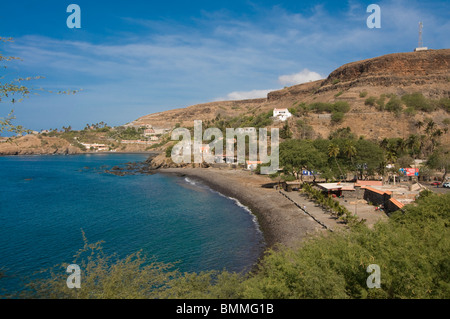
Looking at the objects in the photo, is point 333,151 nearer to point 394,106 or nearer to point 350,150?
point 350,150

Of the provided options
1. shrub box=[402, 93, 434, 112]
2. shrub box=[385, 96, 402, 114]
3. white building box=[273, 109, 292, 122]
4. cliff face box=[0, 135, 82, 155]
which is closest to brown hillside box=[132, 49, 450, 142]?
shrub box=[385, 96, 402, 114]

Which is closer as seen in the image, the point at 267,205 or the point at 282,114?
the point at 267,205

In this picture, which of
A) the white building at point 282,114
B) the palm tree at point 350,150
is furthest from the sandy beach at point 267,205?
the white building at point 282,114

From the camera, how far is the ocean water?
79.8ft

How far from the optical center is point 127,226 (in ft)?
110

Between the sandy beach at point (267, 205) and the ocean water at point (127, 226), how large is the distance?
1.51 meters

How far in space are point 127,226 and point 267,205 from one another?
16829 millimetres

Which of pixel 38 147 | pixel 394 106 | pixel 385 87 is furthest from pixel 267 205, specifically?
pixel 38 147

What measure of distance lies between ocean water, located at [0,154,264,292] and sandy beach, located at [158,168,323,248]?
4.95 ft

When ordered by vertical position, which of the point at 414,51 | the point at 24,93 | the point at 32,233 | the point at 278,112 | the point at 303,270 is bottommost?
the point at 32,233
